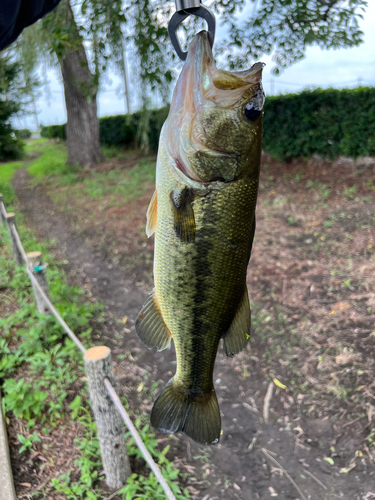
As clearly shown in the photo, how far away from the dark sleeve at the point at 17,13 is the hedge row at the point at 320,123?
16.6ft

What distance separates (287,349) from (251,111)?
3.16 m

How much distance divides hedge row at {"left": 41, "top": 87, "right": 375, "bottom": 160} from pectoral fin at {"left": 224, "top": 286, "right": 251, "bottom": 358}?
6.78 m

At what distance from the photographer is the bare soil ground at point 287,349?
2621 mm

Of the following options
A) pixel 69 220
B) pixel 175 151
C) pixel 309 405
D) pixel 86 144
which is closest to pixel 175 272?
pixel 175 151

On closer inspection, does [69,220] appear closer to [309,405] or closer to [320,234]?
[320,234]

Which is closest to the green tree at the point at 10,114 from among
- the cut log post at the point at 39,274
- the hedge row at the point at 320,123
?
the hedge row at the point at 320,123

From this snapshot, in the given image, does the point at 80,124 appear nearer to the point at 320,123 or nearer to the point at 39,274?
the point at 320,123

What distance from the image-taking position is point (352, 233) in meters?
5.68

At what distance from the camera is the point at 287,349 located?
373 cm

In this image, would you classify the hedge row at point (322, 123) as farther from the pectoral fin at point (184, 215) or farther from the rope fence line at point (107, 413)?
the pectoral fin at point (184, 215)

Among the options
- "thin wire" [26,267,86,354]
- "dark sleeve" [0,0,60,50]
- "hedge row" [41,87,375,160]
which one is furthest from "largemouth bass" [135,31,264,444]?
"hedge row" [41,87,375,160]

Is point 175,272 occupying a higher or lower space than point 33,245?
higher

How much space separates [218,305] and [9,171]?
16.6m

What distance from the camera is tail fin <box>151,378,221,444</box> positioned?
1.28 m
